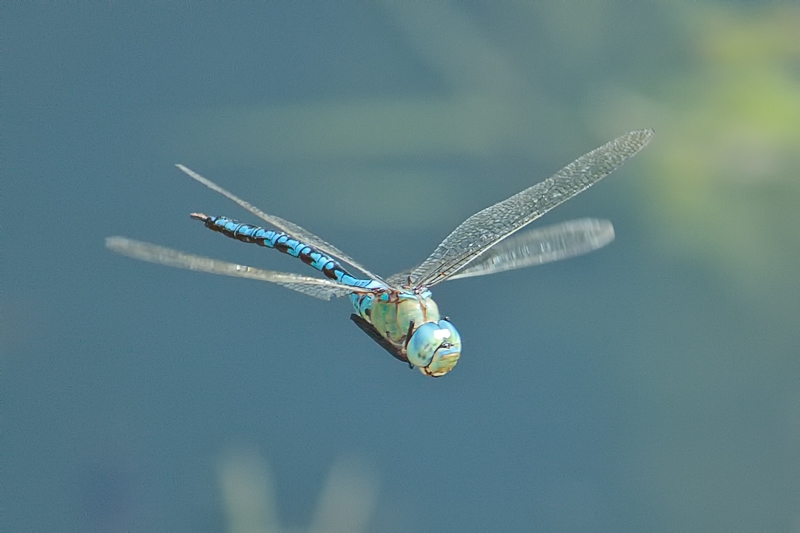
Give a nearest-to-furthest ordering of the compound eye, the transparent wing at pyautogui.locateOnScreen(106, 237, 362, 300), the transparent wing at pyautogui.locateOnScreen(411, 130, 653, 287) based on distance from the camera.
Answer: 1. the transparent wing at pyautogui.locateOnScreen(106, 237, 362, 300)
2. the compound eye
3. the transparent wing at pyautogui.locateOnScreen(411, 130, 653, 287)

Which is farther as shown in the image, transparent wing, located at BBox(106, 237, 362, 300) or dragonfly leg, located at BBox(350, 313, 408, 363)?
dragonfly leg, located at BBox(350, 313, 408, 363)

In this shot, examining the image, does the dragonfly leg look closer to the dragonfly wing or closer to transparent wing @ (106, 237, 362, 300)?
transparent wing @ (106, 237, 362, 300)

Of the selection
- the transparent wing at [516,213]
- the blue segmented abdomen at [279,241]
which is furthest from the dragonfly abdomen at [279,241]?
the transparent wing at [516,213]

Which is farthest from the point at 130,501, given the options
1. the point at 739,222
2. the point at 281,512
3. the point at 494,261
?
the point at 739,222

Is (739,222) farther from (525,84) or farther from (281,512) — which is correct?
(281,512)

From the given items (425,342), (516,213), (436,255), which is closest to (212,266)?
(425,342)

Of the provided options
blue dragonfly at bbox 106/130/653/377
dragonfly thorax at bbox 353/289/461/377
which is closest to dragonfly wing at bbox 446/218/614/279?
blue dragonfly at bbox 106/130/653/377

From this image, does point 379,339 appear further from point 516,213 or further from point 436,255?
point 516,213

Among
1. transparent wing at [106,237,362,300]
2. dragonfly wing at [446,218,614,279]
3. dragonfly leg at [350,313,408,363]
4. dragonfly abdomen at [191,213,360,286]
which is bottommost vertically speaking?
dragonfly leg at [350,313,408,363]
